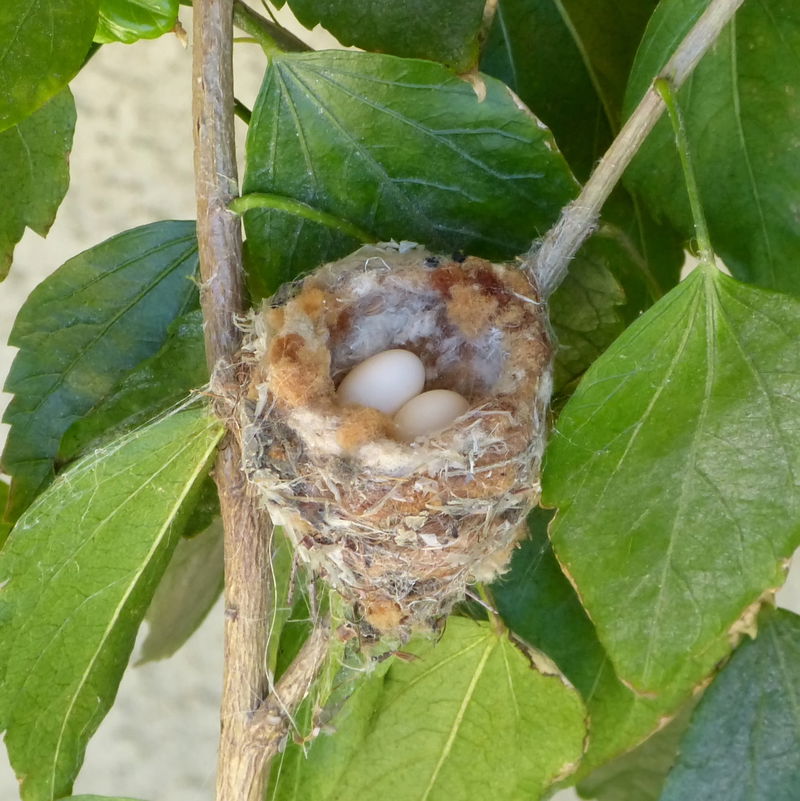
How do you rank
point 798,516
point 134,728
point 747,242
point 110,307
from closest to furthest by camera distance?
point 798,516, point 747,242, point 110,307, point 134,728

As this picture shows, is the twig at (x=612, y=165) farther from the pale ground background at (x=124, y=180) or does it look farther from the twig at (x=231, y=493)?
the pale ground background at (x=124, y=180)

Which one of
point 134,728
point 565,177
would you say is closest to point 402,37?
point 565,177

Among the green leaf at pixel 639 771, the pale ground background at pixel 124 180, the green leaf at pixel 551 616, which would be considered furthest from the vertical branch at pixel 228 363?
the pale ground background at pixel 124 180

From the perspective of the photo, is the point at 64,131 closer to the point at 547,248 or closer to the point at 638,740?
the point at 547,248

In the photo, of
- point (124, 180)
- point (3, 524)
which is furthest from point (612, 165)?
point (124, 180)

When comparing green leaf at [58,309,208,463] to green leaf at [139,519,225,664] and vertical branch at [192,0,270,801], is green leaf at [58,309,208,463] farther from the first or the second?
green leaf at [139,519,225,664]

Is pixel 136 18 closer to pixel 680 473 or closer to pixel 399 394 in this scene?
pixel 399 394
